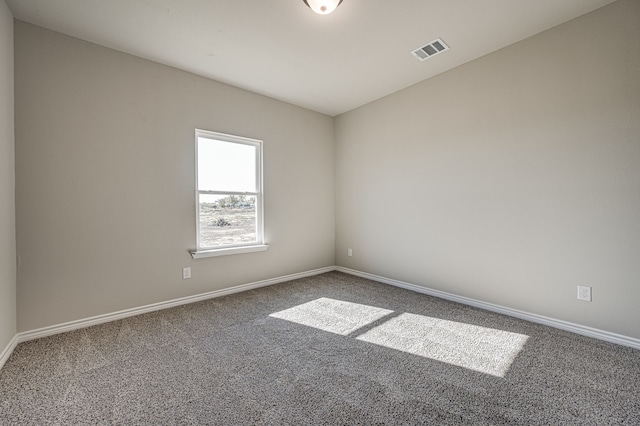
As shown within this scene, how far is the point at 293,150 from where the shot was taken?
4145 millimetres

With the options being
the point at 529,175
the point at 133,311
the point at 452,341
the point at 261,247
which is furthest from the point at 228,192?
the point at 529,175

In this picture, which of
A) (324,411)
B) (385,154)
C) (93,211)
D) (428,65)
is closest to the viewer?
(324,411)

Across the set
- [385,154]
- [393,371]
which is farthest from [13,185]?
[385,154]

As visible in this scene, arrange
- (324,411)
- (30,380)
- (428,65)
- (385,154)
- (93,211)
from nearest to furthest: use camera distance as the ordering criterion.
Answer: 1. (324,411)
2. (30,380)
3. (93,211)
4. (428,65)
5. (385,154)

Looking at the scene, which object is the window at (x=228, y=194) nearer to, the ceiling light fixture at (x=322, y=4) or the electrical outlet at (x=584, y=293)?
the ceiling light fixture at (x=322, y=4)

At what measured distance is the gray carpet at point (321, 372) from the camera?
148cm

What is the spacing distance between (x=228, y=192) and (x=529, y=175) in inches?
130

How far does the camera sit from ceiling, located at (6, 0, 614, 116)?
7.13ft

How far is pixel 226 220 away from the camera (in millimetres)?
3539

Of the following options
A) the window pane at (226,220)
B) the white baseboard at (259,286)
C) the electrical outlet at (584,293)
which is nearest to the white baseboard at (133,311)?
the white baseboard at (259,286)

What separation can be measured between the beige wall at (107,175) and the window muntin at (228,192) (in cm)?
14

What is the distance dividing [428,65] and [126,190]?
137 inches

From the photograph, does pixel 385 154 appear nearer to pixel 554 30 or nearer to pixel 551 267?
pixel 554 30

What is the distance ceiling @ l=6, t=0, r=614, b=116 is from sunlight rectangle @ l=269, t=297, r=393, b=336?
2.68 meters
